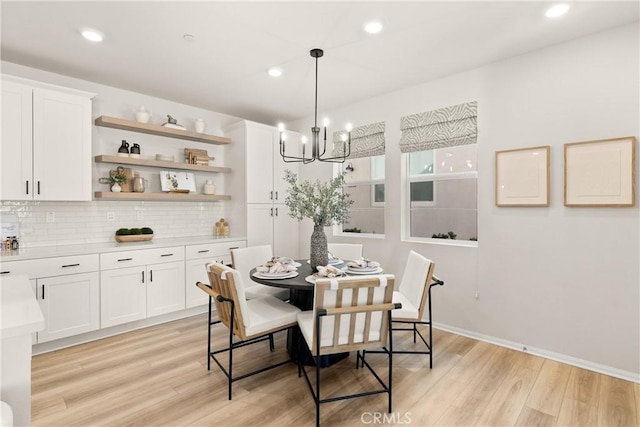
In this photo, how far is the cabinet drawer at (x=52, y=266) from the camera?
286 cm

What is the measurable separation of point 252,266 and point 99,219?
1855mm

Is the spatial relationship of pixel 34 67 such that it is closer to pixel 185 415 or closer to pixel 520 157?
pixel 185 415

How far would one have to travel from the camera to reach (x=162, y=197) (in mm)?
4062

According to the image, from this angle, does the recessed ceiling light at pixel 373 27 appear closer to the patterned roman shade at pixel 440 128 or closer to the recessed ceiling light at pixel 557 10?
the recessed ceiling light at pixel 557 10

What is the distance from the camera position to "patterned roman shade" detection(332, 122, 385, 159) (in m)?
4.15

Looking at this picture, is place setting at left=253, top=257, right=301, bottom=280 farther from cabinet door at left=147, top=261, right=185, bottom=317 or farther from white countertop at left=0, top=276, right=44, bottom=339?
cabinet door at left=147, top=261, right=185, bottom=317

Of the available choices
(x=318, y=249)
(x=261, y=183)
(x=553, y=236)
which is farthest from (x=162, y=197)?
(x=553, y=236)

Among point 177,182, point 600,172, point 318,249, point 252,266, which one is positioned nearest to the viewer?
point 600,172

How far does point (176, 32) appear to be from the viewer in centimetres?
267

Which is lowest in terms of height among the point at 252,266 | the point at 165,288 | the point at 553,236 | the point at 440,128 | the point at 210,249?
the point at 165,288

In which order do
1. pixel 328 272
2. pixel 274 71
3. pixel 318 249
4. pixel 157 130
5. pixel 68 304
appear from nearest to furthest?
pixel 328 272, pixel 318 249, pixel 68 304, pixel 274 71, pixel 157 130

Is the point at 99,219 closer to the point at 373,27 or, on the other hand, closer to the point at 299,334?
the point at 299,334

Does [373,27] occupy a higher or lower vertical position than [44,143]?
higher

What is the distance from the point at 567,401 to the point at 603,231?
132 centimetres
